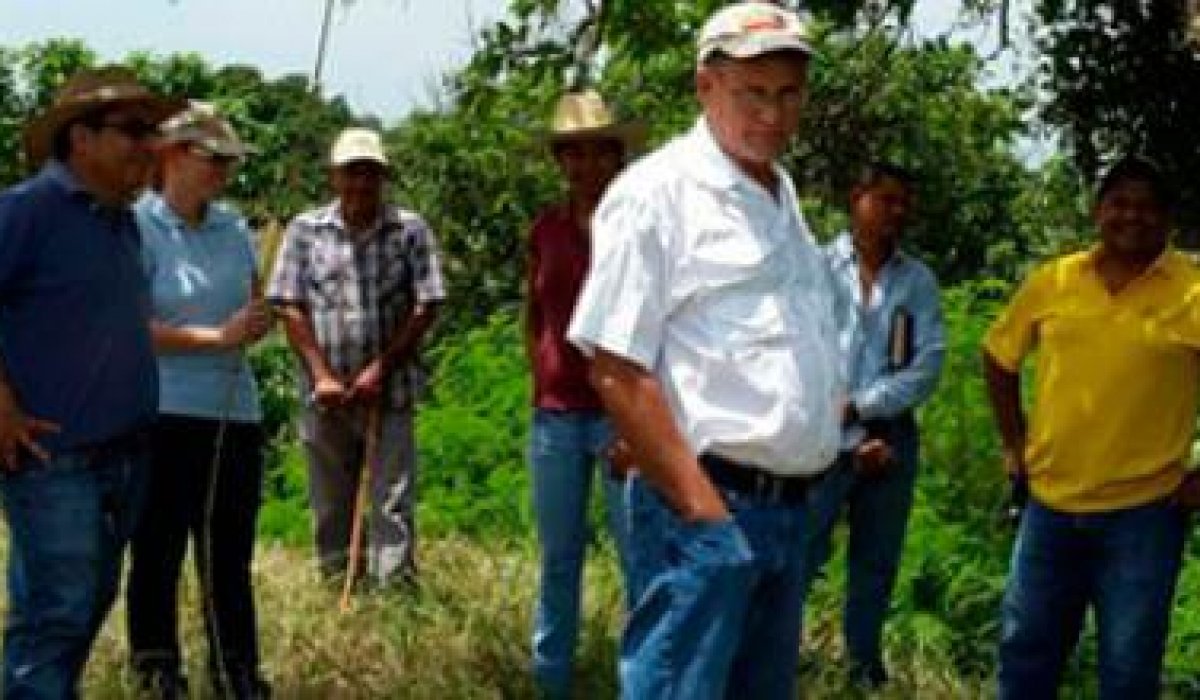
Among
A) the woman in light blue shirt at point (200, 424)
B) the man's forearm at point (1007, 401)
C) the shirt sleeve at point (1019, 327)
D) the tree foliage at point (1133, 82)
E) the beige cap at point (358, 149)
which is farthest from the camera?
the tree foliage at point (1133, 82)

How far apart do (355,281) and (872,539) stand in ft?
6.64

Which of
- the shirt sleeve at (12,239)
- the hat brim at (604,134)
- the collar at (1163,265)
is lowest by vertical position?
the collar at (1163,265)

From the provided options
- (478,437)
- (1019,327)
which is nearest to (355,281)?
(1019,327)

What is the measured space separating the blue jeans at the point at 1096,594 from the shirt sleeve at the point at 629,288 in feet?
6.80

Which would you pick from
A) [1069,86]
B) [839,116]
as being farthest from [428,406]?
[1069,86]

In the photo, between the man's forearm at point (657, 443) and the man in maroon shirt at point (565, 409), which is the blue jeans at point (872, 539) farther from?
the man's forearm at point (657, 443)

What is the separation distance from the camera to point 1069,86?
10.6m

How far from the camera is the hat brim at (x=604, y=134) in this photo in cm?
655

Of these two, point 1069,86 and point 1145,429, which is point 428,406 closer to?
point 1069,86

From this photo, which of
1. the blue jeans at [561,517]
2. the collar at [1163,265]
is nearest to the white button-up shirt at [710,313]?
the collar at [1163,265]

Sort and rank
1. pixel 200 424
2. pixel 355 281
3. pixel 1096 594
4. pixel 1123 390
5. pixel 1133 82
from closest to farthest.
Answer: pixel 1123 390
pixel 1096 594
pixel 200 424
pixel 355 281
pixel 1133 82

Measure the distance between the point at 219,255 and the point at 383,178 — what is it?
1.40 metres

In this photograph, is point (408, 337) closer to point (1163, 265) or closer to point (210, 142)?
point (210, 142)

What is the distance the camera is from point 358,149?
25.3 feet
